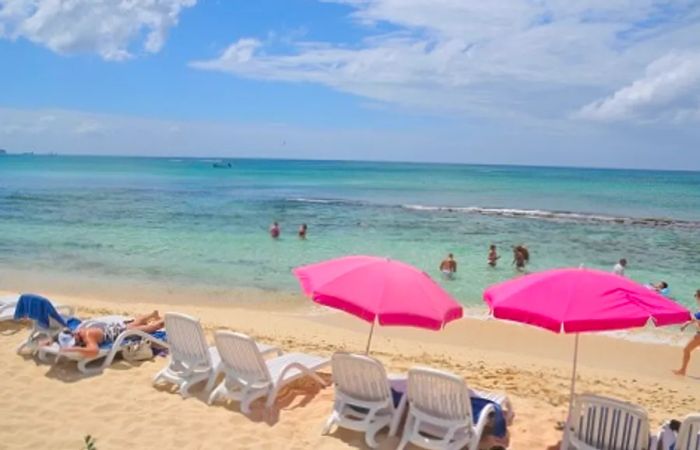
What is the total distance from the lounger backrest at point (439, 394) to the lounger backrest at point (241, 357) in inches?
65.2

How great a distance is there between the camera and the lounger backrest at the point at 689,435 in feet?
15.4

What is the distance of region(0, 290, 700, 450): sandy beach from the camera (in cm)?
575

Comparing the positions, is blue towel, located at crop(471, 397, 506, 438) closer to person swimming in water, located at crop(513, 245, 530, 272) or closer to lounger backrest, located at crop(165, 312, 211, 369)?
lounger backrest, located at crop(165, 312, 211, 369)

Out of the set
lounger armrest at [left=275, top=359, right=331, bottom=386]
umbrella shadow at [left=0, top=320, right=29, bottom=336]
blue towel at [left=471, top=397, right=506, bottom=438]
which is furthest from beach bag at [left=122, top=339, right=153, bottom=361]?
blue towel at [left=471, top=397, right=506, bottom=438]

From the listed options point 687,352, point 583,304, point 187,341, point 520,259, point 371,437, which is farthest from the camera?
point 520,259

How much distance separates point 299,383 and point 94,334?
8.50 feet

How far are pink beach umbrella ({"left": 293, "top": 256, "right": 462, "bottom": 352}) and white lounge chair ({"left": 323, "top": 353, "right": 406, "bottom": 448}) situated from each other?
445mm

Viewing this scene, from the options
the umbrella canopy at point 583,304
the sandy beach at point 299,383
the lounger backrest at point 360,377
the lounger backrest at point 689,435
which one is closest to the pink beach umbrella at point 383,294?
the lounger backrest at point 360,377

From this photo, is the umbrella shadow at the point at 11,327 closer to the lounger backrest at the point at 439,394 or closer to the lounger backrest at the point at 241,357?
the lounger backrest at the point at 241,357

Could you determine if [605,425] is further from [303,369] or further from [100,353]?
[100,353]

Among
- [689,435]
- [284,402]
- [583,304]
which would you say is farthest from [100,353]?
[689,435]

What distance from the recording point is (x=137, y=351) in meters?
7.70

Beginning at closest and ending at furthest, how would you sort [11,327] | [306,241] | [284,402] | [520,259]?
[284,402] → [11,327] → [520,259] → [306,241]

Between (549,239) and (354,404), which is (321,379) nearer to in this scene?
(354,404)
